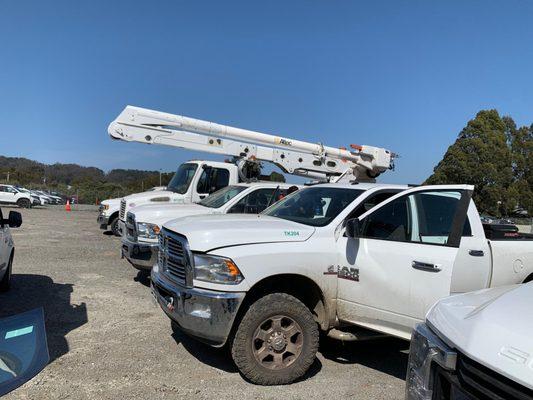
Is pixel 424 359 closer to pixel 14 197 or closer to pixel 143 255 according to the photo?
pixel 143 255

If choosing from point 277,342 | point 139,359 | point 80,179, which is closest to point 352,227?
point 277,342

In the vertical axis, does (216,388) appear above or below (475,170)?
below

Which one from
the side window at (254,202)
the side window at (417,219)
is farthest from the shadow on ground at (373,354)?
the side window at (254,202)

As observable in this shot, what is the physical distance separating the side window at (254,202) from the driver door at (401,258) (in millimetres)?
4323

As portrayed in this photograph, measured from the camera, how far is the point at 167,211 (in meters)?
8.23

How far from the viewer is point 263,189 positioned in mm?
9398

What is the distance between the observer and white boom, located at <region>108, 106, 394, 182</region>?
12.4 metres

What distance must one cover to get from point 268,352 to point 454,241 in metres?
2.02

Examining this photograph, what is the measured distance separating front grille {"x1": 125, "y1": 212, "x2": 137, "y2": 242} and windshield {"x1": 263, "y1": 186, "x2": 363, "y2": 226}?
2.90 m

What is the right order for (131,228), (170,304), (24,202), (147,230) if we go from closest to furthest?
(170,304)
(147,230)
(131,228)
(24,202)

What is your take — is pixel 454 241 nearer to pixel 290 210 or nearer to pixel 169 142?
pixel 290 210

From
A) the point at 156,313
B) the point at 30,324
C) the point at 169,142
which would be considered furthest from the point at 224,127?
the point at 30,324

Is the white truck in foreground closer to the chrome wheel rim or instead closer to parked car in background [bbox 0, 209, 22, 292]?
the chrome wheel rim

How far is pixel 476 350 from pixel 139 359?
12.4 ft
